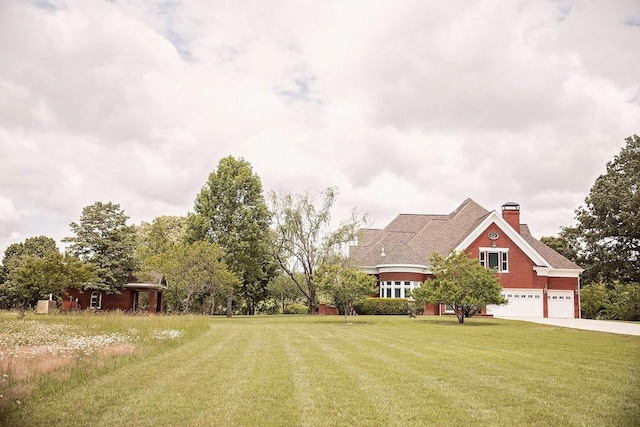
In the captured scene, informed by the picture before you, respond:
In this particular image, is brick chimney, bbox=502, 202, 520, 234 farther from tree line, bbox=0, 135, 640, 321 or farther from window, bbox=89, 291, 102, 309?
window, bbox=89, 291, 102, 309

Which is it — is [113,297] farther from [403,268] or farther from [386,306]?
[403,268]

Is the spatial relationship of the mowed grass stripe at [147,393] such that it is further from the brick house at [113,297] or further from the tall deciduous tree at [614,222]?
the tall deciduous tree at [614,222]

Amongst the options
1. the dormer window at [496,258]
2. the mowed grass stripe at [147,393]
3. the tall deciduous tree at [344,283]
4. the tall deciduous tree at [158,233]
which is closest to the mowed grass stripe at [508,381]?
the mowed grass stripe at [147,393]

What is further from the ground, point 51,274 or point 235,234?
point 235,234

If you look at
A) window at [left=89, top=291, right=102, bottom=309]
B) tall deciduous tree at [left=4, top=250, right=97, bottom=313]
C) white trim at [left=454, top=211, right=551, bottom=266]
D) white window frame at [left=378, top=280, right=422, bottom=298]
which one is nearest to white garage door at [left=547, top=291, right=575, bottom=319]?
white trim at [left=454, top=211, right=551, bottom=266]

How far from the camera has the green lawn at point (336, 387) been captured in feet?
24.0

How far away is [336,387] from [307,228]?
34244mm

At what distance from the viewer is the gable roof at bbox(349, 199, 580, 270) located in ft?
139

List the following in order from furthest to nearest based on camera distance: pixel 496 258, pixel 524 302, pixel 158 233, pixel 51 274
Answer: pixel 158 233, pixel 496 258, pixel 524 302, pixel 51 274

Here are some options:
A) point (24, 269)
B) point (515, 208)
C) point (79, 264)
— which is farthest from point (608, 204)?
point (24, 269)

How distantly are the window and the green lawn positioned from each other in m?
31.6

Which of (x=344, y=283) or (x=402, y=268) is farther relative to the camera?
(x=402, y=268)

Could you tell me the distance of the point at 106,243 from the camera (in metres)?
41.0

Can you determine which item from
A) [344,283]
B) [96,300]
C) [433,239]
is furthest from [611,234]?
[96,300]
